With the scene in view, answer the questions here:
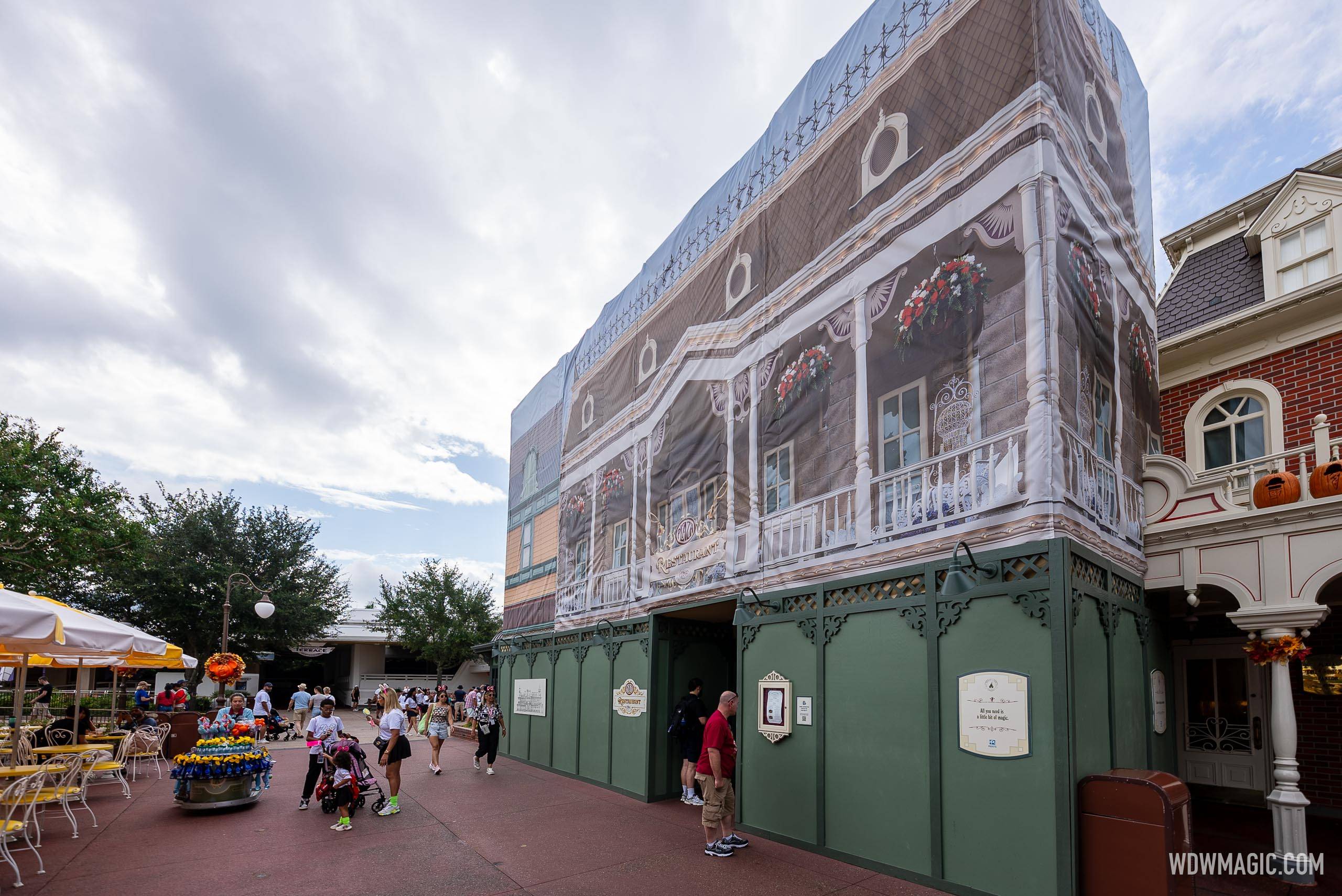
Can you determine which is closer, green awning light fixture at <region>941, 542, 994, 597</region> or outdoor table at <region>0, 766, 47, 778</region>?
green awning light fixture at <region>941, 542, 994, 597</region>

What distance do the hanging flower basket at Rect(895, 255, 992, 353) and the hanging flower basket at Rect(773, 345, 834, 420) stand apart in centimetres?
124

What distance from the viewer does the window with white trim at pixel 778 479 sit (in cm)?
995

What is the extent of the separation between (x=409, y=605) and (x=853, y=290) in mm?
30743

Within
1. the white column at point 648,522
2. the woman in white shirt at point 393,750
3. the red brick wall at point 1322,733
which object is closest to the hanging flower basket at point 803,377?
the white column at point 648,522

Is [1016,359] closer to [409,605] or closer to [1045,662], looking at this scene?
[1045,662]

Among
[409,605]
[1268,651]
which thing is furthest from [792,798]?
[409,605]

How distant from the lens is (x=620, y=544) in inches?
563

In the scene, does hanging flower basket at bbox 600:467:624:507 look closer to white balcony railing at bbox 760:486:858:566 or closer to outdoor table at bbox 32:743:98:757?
white balcony railing at bbox 760:486:858:566

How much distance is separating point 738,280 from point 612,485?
510cm

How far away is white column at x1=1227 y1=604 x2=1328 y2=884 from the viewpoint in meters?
7.11

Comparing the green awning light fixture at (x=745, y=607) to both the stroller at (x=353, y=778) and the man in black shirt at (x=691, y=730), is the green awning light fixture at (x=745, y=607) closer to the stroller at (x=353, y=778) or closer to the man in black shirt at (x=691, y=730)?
the man in black shirt at (x=691, y=730)

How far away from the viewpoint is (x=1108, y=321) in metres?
8.53

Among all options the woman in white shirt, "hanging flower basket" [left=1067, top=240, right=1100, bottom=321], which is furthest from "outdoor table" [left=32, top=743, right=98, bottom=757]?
"hanging flower basket" [left=1067, top=240, right=1100, bottom=321]

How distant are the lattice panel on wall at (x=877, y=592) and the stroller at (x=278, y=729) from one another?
17.2 meters
